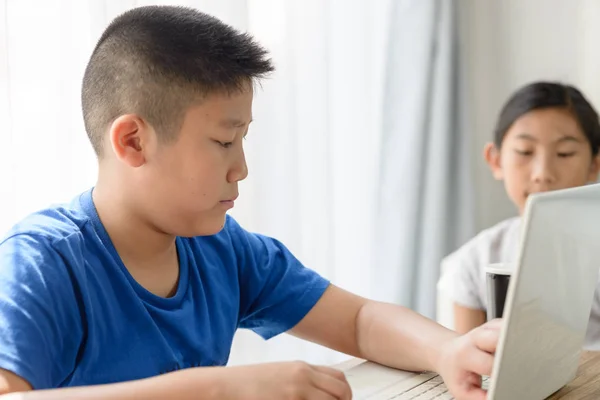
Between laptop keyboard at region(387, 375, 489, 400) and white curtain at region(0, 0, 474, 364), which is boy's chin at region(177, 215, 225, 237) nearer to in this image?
laptop keyboard at region(387, 375, 489, 400)

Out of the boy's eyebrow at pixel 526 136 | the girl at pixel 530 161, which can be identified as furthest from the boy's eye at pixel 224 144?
the boy's eyebrow at pixel 526 136

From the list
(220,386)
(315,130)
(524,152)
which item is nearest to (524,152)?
(524,152)

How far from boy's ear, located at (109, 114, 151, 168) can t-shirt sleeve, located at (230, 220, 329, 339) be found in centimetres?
26

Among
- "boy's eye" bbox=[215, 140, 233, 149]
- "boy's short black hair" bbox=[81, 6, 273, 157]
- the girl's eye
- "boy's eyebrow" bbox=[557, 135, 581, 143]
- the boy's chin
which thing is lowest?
the boy's chin

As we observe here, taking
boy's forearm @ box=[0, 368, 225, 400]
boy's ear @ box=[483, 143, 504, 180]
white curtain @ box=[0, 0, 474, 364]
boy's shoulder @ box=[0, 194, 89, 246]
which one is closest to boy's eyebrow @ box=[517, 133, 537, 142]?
boy's ear @ box=[483, 143, 504, 180]

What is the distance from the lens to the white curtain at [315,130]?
1.43 metres

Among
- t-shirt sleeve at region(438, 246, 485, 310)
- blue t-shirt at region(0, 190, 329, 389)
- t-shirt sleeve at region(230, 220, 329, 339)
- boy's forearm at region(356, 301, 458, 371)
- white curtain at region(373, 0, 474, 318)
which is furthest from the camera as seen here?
white curtain at region(373, 0, 474, 318)

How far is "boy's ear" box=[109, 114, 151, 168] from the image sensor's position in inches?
37.5

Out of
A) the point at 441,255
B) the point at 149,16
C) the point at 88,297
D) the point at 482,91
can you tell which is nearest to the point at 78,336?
the point at 88,297

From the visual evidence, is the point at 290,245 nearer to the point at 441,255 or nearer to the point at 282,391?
the point at 441,255

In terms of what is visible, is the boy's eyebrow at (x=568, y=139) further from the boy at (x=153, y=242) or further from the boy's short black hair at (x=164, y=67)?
the boy's short black hair at (x=164, y=67)

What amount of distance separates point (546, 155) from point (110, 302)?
1275 mm

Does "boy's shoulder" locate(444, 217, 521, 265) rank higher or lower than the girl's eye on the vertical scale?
lower

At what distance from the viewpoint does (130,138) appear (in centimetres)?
96
